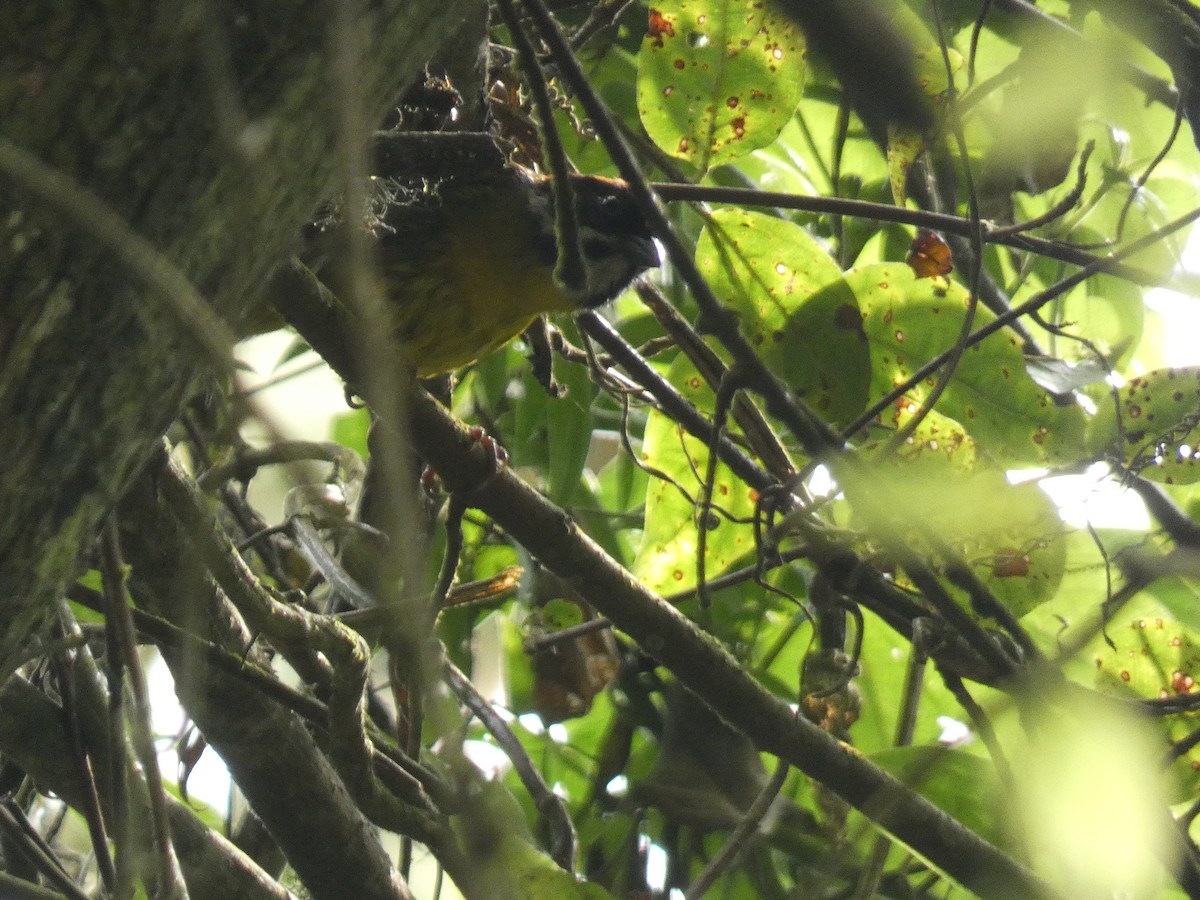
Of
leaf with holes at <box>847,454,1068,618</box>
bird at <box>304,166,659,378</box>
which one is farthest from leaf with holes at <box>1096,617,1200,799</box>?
bird at <box>304,166,659,378</box>

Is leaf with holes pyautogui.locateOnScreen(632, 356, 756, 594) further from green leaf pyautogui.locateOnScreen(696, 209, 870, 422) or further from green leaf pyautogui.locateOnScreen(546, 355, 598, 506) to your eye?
green leaf pyautogui.locateOnScreen(696, 209, 870, 422)

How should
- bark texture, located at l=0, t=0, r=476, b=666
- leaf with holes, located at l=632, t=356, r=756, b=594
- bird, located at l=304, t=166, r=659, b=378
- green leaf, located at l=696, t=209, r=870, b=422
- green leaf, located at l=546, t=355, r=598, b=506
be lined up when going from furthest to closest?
bird, located at l=304, t=166, r=659, b=378 → green leaf, located at l=546, t=355, r=598, b=506 → leaf with holes, located at l=632, t=356, r=756, b=594 → green leaf, located at l=696, t=209, r=870, b=422 → bark texture, located at l=0, t=0, r=476, b=666

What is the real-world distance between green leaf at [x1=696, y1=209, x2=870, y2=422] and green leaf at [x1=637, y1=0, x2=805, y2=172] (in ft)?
0.48

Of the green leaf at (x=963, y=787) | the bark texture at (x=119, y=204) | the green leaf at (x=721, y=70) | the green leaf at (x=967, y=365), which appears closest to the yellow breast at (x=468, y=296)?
the green leaf at (x=721, y=70)

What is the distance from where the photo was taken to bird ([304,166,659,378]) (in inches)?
96.0

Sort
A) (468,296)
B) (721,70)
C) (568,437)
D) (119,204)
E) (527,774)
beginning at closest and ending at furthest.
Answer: (119,204), (721,70), (527,774), (568,437), (468,296)

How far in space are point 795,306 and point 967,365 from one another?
270 mm

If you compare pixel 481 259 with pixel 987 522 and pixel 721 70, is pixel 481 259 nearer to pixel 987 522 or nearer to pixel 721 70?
pixel 721 70

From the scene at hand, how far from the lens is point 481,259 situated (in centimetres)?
255

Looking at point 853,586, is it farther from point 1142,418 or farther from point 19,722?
point 19,722

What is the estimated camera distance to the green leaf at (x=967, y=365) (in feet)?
5.84

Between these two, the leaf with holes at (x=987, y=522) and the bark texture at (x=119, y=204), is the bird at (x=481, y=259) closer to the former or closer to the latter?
the leaf with holes at (x=987, y=522)

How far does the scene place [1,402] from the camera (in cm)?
69

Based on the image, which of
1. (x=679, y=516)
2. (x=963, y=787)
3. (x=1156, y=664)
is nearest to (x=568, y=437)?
(x=679, y=516)
